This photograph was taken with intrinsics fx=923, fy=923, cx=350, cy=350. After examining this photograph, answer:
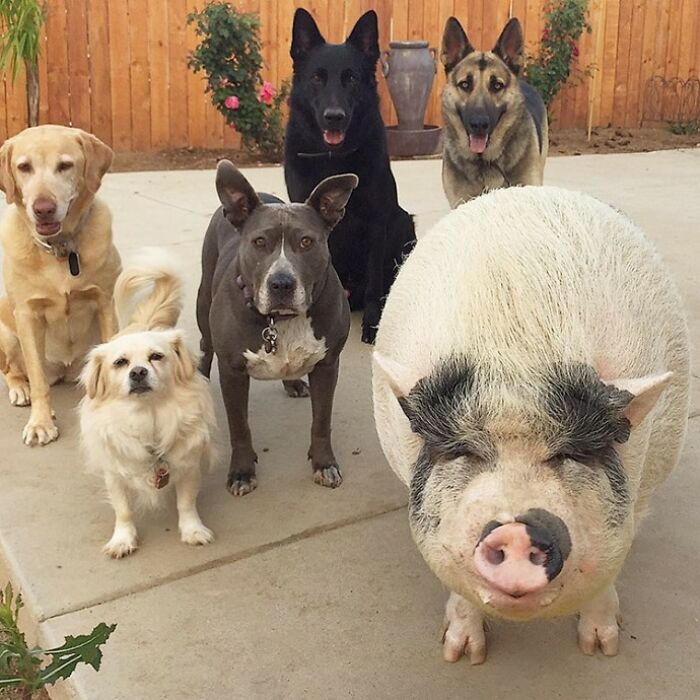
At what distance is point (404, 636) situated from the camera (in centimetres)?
265

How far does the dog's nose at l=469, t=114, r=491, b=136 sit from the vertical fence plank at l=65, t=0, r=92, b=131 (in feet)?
20.6

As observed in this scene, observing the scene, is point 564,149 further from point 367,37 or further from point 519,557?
point 519,557

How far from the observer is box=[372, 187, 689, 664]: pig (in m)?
1.78

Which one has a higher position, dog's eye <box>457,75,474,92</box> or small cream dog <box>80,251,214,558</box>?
dog's eye <box>457,75,474,92</box>

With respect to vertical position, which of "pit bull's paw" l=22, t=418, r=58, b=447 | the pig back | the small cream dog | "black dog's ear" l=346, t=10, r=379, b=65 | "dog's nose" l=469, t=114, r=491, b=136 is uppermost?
"black dog's ear" l=346, t=10, r=379, b=65

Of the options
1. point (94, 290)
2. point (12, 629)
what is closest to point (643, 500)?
point (12, 629)

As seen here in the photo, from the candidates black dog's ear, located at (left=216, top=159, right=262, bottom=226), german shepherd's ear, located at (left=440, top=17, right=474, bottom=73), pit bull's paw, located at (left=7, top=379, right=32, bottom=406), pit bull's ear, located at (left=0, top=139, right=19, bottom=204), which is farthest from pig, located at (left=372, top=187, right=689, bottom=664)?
german shepherd's ear, located at (left=440, top=17, right=474, bottom=73)

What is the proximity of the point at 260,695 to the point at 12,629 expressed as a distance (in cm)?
77

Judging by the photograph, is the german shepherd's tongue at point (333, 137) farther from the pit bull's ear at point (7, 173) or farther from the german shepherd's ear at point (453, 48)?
the pit bull's ear at point (7, 173)

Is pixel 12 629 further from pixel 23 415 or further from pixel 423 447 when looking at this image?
pixel 23 415

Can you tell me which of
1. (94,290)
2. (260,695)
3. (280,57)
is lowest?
(260,695)

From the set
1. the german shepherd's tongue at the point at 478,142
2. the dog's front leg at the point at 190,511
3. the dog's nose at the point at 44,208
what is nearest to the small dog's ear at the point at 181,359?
the dog's front leg at the point at 190,511

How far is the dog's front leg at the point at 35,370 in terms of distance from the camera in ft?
12.9

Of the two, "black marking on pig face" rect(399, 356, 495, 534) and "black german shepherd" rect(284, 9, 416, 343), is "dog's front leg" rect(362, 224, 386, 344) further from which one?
"black marking on pig face" rect(399, 356, 495, 534)
